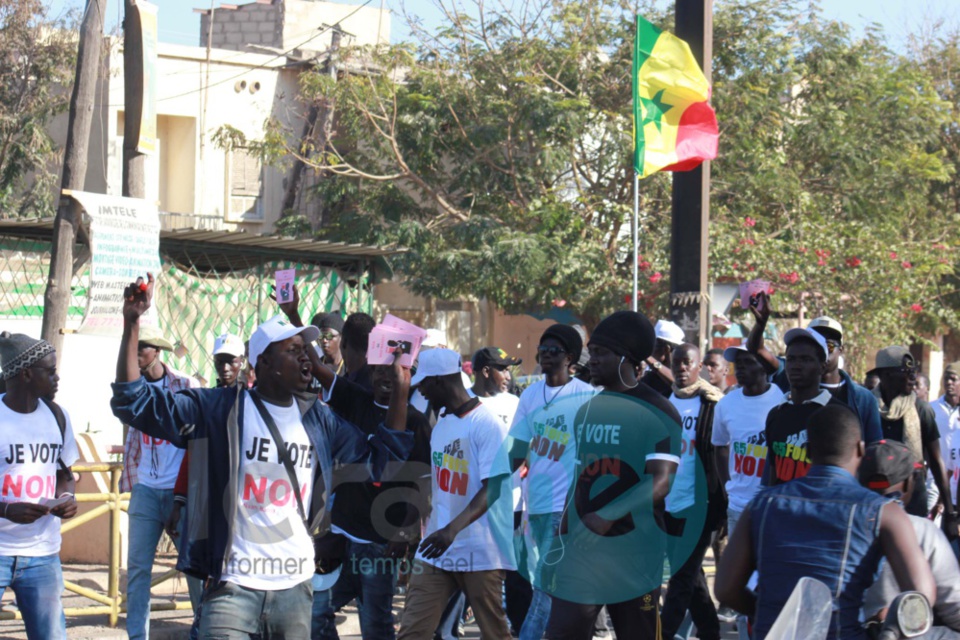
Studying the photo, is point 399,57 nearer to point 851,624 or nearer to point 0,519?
point 0,519

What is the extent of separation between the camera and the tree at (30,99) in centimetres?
2041

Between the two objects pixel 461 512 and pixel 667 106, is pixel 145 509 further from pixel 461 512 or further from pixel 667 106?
pixel 667 106

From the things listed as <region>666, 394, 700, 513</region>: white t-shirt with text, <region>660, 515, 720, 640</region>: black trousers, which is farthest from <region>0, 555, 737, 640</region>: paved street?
<region>666, 394, 700, 513</region>: white t-shirt with text

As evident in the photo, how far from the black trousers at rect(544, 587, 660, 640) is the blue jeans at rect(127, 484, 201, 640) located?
2.68m

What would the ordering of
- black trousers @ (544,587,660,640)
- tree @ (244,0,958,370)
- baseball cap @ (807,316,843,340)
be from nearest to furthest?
1. black trousers @ (544,587,660,640)
2. baseball cap @ (807,316,843,340)
3. tree @ (244,0,958,370)

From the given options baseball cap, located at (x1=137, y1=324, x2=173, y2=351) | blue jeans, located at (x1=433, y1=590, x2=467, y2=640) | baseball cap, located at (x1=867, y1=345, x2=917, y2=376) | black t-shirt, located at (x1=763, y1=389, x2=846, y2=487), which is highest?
baseball cap, located at (x1=137, y1=324, x2=173, y2=351)

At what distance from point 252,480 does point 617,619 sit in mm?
1829

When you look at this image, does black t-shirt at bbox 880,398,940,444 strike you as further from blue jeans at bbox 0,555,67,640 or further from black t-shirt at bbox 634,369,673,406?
blue jeans at bbox 0,555,67,640

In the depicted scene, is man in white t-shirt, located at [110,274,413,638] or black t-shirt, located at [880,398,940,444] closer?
man in white t-shirt, located at [110,274,413,638]

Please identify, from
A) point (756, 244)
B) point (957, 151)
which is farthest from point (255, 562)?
point (957, 151)

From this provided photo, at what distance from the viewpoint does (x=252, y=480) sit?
16.1ft

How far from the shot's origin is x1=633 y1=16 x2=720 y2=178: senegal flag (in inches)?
428

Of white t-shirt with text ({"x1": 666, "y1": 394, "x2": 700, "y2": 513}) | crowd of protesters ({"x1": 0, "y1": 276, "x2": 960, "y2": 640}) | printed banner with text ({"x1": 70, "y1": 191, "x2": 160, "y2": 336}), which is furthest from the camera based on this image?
printed banner with text ({"x1": 70, "y1": 191, "x2": 160, "y2": 336})

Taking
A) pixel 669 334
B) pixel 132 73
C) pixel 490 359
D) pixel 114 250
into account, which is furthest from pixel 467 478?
pixel 132 73
